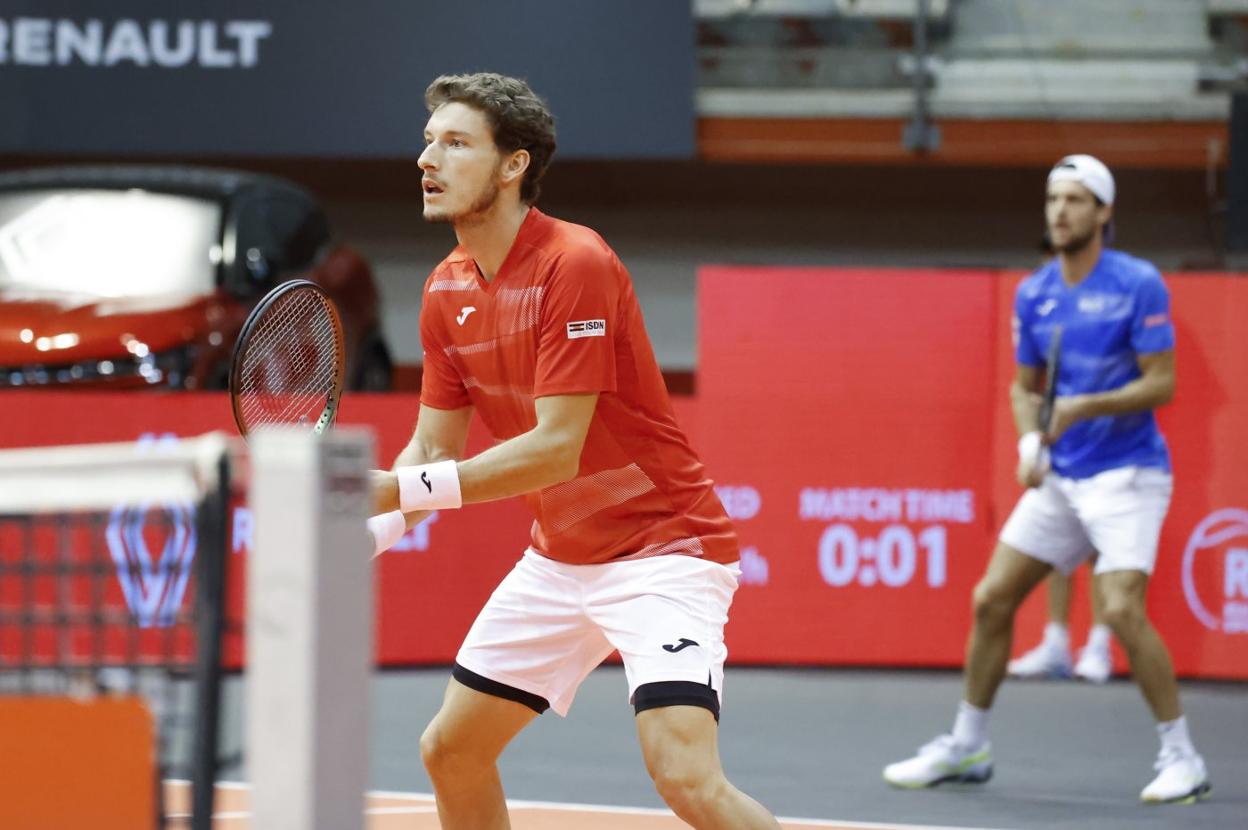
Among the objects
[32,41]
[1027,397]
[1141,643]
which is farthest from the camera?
[32,41]

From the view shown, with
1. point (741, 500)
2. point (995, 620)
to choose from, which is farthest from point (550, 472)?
point (741, 500)

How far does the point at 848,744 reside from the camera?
731 centimetres

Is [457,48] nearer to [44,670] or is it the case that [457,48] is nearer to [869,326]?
[869,326]

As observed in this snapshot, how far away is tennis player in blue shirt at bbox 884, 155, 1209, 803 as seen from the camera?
629cm

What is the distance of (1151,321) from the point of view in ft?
21.1

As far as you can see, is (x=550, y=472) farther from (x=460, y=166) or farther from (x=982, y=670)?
(x=982, y=670)

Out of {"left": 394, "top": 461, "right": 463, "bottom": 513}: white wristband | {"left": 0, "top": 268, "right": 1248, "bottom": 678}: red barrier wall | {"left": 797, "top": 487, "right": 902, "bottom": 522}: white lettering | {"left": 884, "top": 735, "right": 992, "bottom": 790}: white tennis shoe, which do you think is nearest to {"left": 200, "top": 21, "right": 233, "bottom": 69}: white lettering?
{"left": 0, "top": 268, "right": 1248, "bottom": 678}: red barrier wall

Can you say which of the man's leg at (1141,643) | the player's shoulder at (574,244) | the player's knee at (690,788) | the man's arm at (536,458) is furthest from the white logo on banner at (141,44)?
the player's knee at (690,788)

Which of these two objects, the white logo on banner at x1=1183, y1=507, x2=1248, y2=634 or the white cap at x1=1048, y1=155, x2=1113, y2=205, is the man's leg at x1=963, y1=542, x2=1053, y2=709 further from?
the white logo on banner at x1=1183, y1=507, x2=1248, y2=634

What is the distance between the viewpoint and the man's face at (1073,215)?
21.0ft

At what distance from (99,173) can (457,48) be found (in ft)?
8.05

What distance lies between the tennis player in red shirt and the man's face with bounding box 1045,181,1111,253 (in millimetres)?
2662

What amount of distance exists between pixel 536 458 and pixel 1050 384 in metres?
3.06

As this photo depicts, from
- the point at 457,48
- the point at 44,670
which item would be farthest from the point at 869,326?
the point at 44,670
